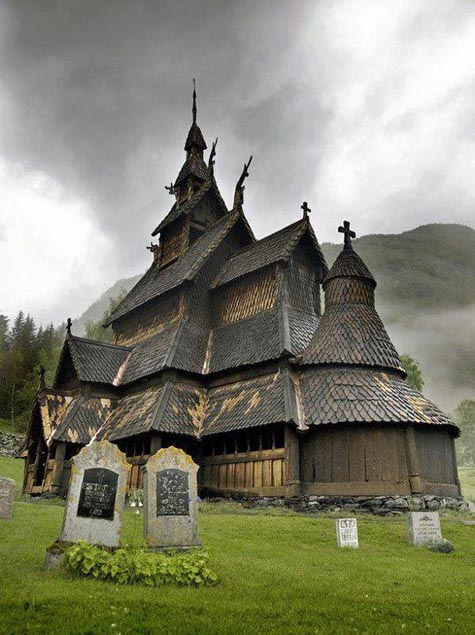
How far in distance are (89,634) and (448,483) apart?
1696 centimetres

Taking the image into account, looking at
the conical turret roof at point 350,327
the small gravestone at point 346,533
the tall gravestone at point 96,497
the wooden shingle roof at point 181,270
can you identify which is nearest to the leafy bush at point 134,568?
the tall gravestone at point 96,497

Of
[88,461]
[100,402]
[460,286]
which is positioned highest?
[460,286]

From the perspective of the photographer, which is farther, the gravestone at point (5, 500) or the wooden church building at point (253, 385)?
the wooden church building at point (253, 385)

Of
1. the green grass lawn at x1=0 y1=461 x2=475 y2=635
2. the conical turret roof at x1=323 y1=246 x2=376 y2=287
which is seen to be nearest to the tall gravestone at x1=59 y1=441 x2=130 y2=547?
the green grass lawn at x1=0 y1=461 x2=475 y2=635

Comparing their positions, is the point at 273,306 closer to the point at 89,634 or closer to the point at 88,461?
the point at 88,461

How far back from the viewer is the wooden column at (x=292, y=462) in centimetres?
1888

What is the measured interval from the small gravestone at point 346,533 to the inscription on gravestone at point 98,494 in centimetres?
560

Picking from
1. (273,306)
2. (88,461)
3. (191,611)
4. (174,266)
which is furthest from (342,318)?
(191,611)

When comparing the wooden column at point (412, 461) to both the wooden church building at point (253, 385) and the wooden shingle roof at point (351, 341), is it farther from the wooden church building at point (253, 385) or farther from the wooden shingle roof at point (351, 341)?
the wooden shingle roof at point (351, 341)

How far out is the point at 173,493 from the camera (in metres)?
10.9

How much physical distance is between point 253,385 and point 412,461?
23.5ft

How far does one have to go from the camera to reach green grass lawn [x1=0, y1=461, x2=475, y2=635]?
6148 mm

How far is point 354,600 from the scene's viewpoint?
25.0 ft

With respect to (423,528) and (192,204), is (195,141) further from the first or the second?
(423,528)
